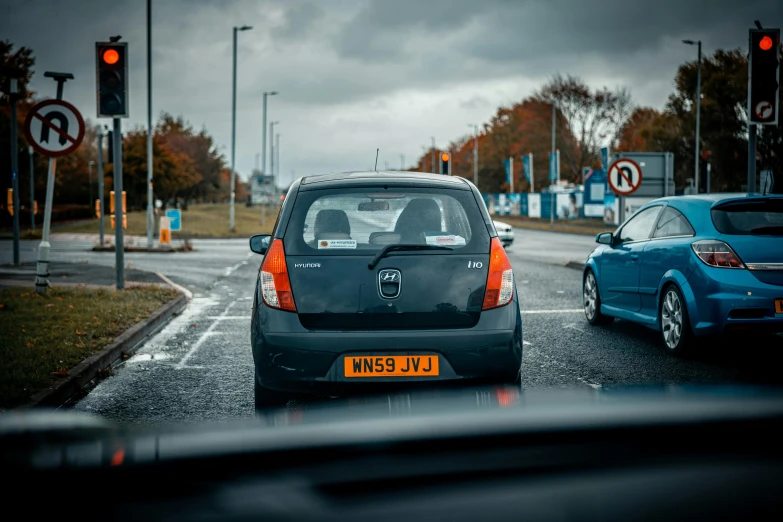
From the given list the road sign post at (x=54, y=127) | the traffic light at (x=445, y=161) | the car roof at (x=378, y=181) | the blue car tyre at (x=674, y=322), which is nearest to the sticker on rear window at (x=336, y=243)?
the car roof at (x=378, y=181)

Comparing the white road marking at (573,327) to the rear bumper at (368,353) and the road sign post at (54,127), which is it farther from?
the road sign post at (54,127)

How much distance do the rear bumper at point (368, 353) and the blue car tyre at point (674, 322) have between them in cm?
349

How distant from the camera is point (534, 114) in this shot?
288 feet

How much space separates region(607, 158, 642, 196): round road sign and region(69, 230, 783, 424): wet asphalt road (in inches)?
242

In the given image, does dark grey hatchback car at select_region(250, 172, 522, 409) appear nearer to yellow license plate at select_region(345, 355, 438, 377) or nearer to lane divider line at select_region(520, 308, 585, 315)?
yellow license plate at select_region(345, 355, 438, 377)

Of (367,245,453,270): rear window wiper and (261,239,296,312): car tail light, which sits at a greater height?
(367,245,453,270): rear window wiper

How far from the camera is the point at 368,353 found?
15.5ft

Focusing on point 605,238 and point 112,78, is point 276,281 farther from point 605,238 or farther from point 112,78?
point 112,78

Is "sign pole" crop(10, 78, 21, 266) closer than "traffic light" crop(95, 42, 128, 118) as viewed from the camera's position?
No

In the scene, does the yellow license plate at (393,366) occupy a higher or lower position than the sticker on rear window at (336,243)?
lower

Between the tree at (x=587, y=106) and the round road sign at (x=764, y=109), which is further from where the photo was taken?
the tree at (x=587, y=106)

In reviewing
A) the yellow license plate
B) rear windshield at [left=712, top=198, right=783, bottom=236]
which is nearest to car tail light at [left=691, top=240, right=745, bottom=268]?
rear windshield at [left=712, top=198, right=783, bottom=236]

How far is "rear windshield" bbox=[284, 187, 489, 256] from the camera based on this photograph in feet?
16.5

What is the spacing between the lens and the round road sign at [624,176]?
17547 mm
